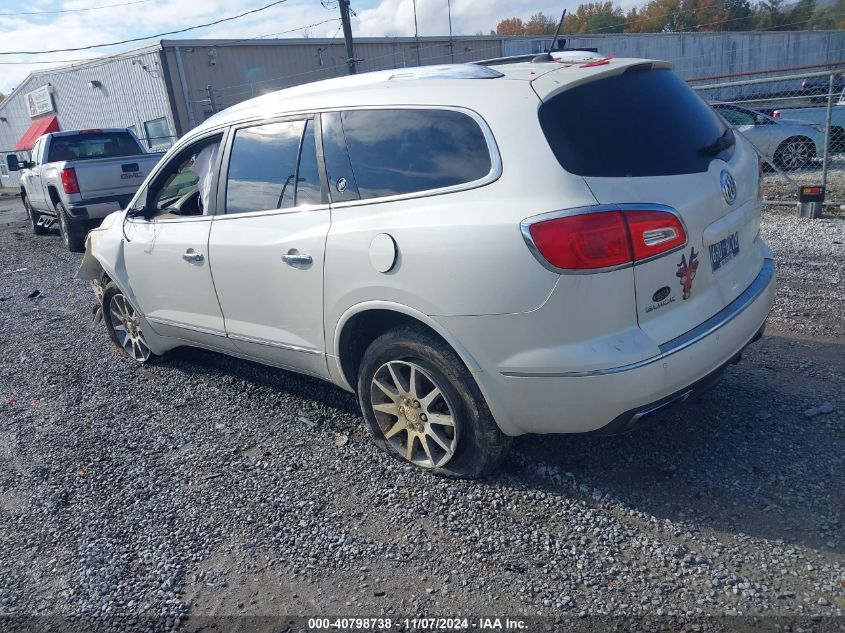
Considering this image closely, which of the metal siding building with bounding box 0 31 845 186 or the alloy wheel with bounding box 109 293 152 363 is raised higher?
the metal siding building with bounding box 0 31 845 186

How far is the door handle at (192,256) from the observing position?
411 cm

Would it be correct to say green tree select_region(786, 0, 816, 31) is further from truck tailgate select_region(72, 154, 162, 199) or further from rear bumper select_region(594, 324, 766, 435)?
rear bumper select_region(594, 324, 766, 435)

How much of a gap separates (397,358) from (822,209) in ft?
25.9

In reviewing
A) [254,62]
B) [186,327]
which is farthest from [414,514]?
[254,62]

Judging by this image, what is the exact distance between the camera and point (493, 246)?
269 cm


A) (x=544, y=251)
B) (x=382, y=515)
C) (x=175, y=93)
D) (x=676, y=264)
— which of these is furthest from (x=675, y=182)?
(x=175, y=93)

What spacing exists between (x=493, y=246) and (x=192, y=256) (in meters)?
2.27

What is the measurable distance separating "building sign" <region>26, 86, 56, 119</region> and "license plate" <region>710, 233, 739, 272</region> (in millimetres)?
37305

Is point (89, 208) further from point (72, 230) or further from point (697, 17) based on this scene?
point (697, 17)

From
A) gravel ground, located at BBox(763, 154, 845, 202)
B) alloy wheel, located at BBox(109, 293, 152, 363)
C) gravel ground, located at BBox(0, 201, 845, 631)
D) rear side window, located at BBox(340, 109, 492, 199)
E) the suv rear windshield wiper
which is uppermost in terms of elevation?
rear side window, located at BBox(340, 109, 492, 199)

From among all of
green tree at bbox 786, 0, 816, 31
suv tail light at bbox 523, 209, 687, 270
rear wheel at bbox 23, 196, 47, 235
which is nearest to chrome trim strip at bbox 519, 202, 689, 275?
suv tail light at bbox 523, 209, 687, 270

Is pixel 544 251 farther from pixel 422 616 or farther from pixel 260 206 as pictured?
pixel 260 206

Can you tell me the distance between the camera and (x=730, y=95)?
33.7 meters

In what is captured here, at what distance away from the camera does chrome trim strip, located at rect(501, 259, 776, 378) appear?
8.62 feet
